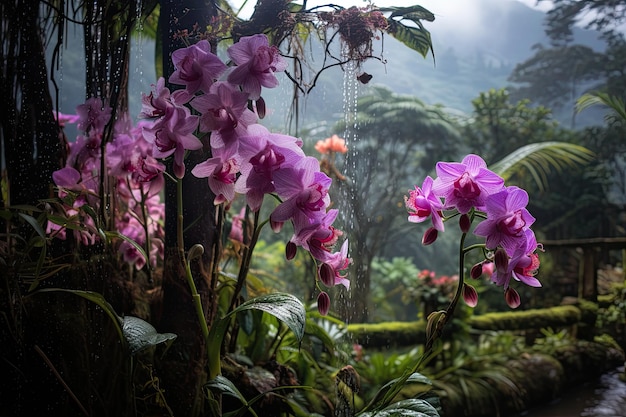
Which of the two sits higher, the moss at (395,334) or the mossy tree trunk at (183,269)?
the mossy tree trunk at (183,269)

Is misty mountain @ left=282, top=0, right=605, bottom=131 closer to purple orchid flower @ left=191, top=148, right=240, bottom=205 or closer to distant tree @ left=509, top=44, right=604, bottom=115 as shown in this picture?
distant tree @ left=509, top=44, right=604, bottom=115

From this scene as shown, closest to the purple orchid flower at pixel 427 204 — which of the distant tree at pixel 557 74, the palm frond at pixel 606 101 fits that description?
the palm frond at pixel 606 101

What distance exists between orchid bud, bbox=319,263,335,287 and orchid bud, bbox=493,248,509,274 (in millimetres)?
228

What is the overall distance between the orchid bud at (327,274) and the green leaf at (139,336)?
23 cm

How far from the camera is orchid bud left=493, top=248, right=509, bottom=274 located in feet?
2.24

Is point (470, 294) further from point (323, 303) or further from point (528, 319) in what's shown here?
point (528, 319)

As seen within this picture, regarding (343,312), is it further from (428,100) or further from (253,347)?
(428,100)

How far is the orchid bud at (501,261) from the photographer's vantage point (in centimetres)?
68

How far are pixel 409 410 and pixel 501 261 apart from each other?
244mm

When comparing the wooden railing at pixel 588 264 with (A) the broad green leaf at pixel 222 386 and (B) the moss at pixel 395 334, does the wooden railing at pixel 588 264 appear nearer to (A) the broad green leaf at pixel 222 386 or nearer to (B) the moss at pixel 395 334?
(B) the moss at pixel 395 334

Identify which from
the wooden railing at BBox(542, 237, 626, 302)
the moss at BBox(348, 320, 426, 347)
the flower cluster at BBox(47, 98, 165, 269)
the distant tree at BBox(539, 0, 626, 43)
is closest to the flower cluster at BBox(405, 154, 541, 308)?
the flower cluster at BBox(47, 98, 165, 269)

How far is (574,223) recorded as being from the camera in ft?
16.1

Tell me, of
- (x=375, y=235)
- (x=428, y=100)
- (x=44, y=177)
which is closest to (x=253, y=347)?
(x=44, y=177)

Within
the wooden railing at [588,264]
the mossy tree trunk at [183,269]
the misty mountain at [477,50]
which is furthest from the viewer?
the misty mountain at [477,50]
